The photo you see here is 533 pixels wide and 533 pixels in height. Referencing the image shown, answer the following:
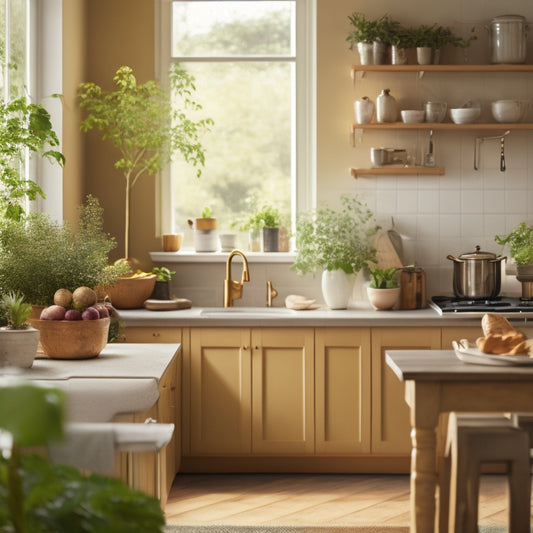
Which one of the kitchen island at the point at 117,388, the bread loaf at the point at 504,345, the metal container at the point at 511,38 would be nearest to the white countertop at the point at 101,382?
the kitchen island at the point at 117,388

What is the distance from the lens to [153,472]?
10.5 ft

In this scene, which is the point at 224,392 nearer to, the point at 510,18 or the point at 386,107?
the point at 386,107

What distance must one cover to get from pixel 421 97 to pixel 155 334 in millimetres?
2077

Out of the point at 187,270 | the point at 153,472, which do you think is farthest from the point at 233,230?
the point at 153,472

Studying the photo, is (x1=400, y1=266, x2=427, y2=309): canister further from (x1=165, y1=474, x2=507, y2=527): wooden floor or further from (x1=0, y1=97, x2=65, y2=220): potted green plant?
(x1=0, y1=97, x2=65, y2=220): potted green plant

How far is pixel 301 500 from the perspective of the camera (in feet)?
14.0

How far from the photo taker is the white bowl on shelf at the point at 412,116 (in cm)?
497

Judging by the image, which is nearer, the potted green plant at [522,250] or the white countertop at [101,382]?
the white countertop at [101,382]

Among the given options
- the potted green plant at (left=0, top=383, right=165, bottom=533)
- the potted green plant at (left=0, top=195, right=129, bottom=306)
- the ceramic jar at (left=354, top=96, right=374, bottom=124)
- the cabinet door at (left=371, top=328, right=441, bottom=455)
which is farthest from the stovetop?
the potted green plant at (left=0, top=383, right=165, bottom=533)

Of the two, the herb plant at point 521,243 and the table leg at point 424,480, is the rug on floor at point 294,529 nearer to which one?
the table leg at point 424,480

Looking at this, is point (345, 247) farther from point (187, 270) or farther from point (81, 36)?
point (81, 36)

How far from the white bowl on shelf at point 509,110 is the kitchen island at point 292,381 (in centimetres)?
125

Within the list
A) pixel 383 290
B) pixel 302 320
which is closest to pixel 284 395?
pixel 302 320

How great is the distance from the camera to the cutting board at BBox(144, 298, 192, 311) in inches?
189
